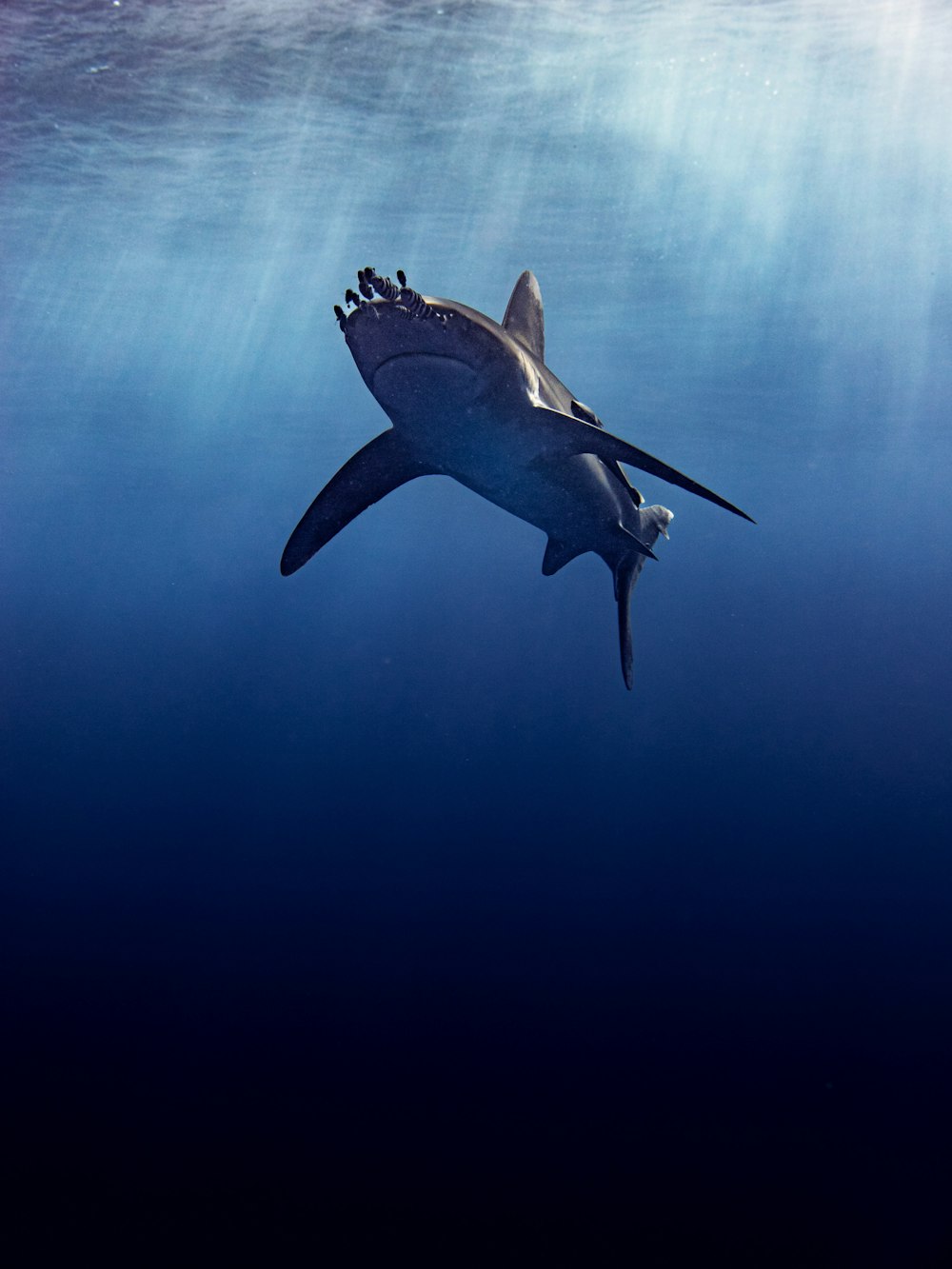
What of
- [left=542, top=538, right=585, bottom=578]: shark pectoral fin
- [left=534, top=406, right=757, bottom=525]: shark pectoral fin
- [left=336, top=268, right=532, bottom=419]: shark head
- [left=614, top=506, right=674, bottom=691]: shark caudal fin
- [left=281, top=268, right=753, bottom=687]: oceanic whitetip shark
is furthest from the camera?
[left=614, top=506, right=674, bottom=691]: shark caudal fin

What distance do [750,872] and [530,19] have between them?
49.1 feet

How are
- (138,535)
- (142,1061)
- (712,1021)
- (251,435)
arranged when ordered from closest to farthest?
1. (142,1061)
2. (712,1021)
3. (251,435)
4. (138,535)

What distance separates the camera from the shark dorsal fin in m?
6.84

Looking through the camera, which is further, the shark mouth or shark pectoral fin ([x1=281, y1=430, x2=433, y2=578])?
shark pectoral fin ([x1=281, y1=430, x2=433, y2=578])

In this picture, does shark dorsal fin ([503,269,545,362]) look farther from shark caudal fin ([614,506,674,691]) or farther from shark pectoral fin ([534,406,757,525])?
shark caudal fin ([614,506,674,691])

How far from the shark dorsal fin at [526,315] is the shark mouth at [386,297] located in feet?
7.57

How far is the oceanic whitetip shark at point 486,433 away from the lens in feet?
15.7

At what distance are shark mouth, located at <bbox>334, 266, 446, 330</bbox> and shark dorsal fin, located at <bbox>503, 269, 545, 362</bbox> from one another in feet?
7.57

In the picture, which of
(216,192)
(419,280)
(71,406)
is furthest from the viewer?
(71,406)

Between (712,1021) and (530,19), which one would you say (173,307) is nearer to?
(530,19)

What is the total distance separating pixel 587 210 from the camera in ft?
67.9

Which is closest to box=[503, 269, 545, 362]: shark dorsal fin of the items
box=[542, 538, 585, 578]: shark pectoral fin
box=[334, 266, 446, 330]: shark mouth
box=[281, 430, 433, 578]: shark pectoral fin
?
box=[281, 430, 433, 578]: shark pectoral fin

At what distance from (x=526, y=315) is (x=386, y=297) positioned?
281 cm

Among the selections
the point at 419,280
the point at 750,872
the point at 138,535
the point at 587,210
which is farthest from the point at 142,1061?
the point at 138,535
